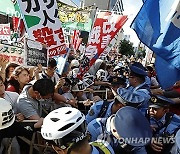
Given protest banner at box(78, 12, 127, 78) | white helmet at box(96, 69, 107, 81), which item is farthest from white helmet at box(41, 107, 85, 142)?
white helmet at box(96, 69, 107, 81)

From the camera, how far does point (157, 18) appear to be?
3.80 metres

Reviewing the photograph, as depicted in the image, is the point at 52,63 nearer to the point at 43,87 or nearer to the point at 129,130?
the point at 43,87

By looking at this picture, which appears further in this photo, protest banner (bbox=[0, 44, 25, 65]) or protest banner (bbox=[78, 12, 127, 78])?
protest banner (bbox=[78, 12, 127, 78])

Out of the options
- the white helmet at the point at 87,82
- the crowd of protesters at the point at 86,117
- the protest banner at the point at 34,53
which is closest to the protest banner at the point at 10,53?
the crowd of protesters at the point at 86,117

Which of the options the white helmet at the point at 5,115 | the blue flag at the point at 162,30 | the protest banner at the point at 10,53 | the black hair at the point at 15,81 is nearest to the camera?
the white helmet at the point at 5,115

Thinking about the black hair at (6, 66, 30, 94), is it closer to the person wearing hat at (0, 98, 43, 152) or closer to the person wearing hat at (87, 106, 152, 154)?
the person wearing hat at (0, 98, 43, 152)

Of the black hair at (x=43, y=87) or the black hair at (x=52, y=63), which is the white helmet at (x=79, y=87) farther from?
the black hair at (x=43, y=87)

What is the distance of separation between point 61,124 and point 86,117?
4.13 feet

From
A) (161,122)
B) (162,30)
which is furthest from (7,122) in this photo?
(162,30)

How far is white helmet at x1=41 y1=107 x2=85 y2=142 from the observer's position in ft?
6.28

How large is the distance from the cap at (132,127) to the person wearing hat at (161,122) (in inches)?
34.1

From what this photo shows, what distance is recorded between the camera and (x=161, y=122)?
3.17 meters

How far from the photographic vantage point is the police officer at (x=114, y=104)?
298 cm

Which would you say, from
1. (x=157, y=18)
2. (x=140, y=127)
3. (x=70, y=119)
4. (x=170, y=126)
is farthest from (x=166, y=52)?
(x=70, y=119)
